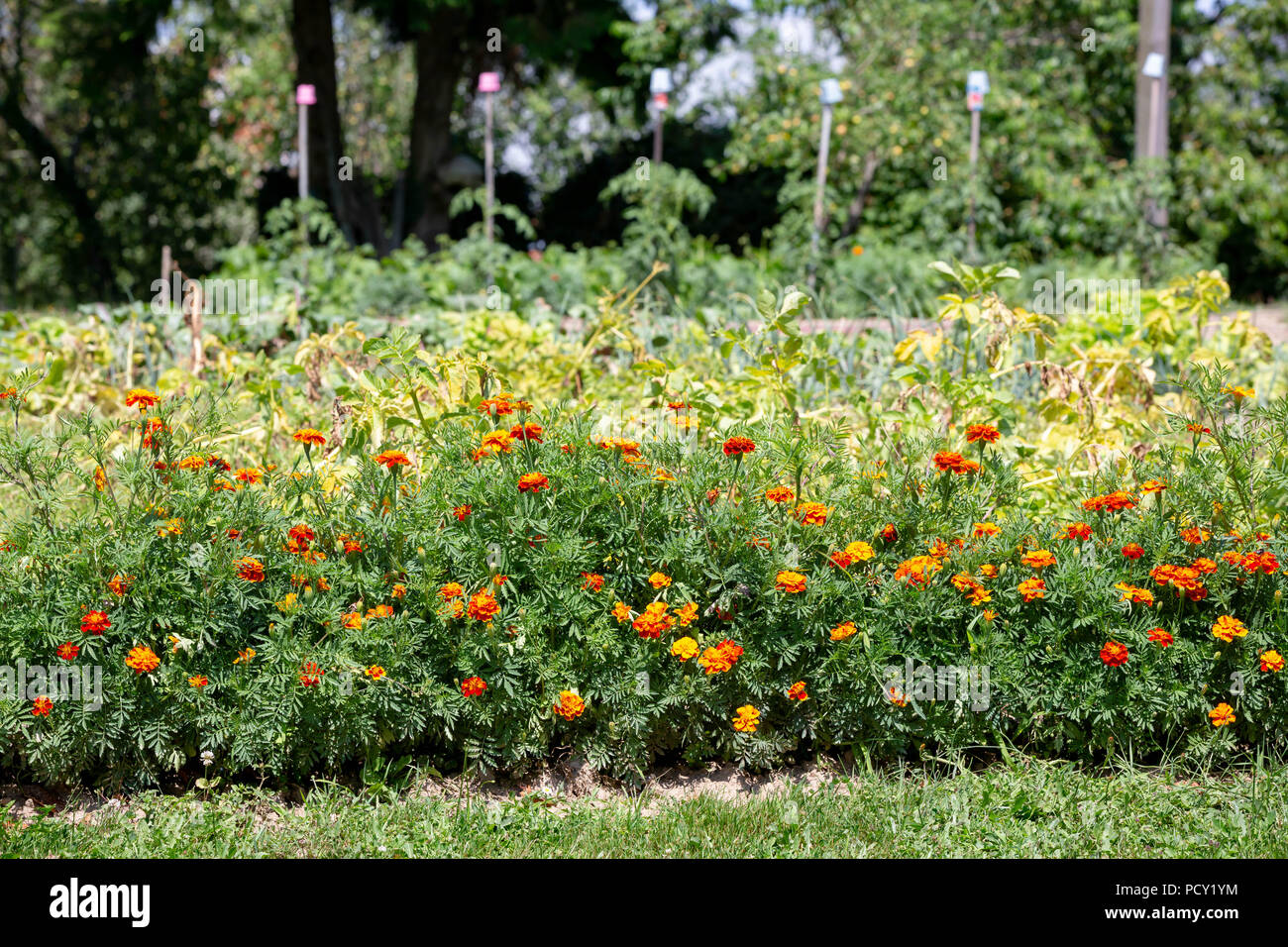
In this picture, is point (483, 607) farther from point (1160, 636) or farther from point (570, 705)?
point (1160, 636)

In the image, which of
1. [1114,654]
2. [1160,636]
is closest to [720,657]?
[1114,654]

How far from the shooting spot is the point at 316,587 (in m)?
2.40

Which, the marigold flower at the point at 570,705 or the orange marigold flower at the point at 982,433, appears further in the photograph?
the orange marigold flower at the point at 982,433

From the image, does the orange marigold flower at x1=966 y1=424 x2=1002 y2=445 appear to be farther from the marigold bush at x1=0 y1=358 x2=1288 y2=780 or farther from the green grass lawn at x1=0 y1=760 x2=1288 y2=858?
the green grass lawn at x1=0 y1=760 x2=1288 y2=858

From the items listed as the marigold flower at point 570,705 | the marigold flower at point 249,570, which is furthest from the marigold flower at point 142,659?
the marigold flower at point 570,705

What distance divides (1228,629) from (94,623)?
2.20 meters

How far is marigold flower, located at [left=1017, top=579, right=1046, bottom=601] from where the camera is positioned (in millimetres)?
2354

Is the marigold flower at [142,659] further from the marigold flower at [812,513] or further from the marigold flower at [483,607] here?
the marigold flower at [812,513]

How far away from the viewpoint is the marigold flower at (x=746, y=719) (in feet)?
7.54

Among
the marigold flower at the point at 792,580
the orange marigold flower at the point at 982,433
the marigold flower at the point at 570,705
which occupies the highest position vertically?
the orange marigold flower at the point at 982,433

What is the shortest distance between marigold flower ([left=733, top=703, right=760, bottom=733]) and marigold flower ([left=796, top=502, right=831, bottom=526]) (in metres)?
0.41

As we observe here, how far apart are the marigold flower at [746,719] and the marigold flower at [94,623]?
122cm
